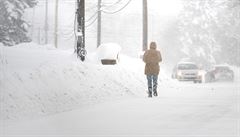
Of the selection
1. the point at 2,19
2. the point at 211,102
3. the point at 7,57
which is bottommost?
the point at 211,102

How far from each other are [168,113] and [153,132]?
10.2 ft

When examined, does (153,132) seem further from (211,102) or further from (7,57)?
(7,57)

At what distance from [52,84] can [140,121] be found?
13.3 feet

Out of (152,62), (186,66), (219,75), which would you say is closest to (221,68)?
(219,75)

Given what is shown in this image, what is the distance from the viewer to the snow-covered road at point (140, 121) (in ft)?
34.2

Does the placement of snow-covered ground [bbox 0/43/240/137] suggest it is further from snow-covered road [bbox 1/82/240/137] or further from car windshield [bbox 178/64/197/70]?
car windshield [bbox 178/64/197/70]

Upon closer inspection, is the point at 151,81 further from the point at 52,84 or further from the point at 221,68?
the point at 221,68

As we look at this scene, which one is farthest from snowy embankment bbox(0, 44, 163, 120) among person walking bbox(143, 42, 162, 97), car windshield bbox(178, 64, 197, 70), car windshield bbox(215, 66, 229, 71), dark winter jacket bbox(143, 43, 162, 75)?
car windshield bbox(215, 66, 229, 71)

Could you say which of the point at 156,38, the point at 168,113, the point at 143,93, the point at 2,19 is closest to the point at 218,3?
the point at 156,38

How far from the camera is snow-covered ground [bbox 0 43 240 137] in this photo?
10.8 metres

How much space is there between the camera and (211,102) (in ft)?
54.6

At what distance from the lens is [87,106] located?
15156 millimetres

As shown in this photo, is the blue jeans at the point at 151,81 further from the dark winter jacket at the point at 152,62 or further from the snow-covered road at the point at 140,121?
the snow-covered road at the point at 140,121

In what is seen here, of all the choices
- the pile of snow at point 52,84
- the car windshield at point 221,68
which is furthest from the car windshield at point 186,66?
the pile of snow at point 52,84
